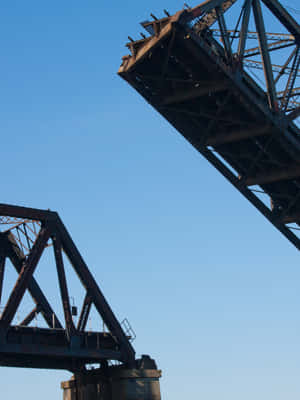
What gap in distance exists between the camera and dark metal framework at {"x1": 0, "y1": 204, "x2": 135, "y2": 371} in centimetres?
2773

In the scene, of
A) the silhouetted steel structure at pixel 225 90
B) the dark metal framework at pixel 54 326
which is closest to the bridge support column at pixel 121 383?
the dark metal framework at pixel 54 326

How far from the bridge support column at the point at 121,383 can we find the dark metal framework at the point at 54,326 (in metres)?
0.59

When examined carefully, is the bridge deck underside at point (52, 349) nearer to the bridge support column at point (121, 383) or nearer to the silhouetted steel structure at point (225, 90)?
the bridge support column at point (121, 383)

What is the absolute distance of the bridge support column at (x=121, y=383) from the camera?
95.8 ft

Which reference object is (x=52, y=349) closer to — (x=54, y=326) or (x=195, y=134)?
(x=54, y=326)

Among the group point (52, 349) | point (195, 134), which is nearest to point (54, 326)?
point (52, 349)

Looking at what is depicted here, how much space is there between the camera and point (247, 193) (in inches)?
1099

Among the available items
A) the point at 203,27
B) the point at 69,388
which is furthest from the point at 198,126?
the point at 69,388

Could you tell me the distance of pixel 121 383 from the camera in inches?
1170

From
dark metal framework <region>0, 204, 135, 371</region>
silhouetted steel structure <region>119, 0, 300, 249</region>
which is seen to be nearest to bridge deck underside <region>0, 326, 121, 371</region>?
dark metal framework <region>0, 204, 135, 371</region>

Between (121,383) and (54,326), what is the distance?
13.7ft

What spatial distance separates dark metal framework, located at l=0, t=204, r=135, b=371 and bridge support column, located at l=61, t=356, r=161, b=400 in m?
0.59

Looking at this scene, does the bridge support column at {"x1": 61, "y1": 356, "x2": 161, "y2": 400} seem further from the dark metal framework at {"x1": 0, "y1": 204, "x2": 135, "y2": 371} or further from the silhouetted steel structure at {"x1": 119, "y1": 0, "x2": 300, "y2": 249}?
the silhouetted steel structure at {"x1": 119, "y1": 0, "x2": 300, "y2": 249}

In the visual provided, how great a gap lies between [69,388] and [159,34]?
19.8 meters
